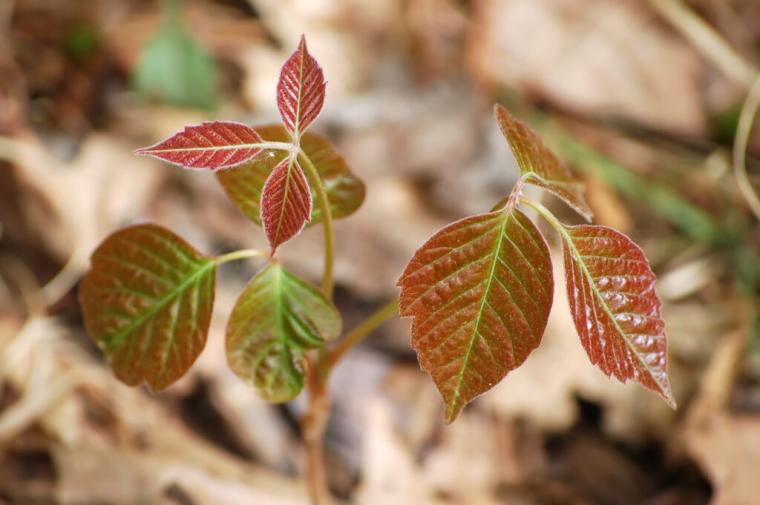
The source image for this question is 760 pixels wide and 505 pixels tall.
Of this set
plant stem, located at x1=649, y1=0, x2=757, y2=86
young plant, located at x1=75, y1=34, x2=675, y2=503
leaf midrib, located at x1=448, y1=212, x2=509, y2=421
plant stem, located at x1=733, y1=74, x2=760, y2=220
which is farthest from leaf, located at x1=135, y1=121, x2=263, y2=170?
plant stem, located at x1=649, y1=0, x2=757, y2=86

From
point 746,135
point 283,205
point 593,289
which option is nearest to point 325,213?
point 283,205

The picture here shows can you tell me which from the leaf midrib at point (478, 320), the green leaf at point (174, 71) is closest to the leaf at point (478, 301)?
the leaf midrib at point (478, 320)

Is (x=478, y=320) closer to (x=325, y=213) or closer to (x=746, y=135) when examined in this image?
(x=325, y=213)

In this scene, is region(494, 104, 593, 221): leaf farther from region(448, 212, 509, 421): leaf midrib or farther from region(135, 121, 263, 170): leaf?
region(135, 121, 263, 170): leaf

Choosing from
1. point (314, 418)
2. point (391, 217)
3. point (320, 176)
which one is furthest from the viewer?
point (391, 217)

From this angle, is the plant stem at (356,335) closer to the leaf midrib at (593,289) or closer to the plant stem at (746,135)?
the leaf midrib at (593,289)

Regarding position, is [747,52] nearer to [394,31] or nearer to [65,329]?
[394,31]
